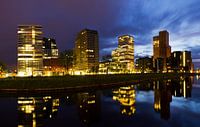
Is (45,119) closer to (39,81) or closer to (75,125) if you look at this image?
(75,125)

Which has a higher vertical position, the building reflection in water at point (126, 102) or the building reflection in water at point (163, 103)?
the building reflection in water at point (163, 103)

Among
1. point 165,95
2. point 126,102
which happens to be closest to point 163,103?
point 126,102

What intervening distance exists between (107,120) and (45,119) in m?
8.15

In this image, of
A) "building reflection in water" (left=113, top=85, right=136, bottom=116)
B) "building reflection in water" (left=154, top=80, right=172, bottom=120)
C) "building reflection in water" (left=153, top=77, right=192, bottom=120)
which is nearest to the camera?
"building reflection in water" (left=154, top=80, right=172, bottom=120)

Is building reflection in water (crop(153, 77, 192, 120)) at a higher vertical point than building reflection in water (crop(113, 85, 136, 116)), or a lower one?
higher

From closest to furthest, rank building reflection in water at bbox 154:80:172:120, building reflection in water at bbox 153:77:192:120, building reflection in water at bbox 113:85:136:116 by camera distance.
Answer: building reflection in water at bbox 154:80:172:120 < building reflection in water at bbox 153:77:192:120 < building reflection in water at bbox 113:85:136:116

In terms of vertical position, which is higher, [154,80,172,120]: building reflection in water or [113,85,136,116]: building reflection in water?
[154,80,172,120]: building reflection in water

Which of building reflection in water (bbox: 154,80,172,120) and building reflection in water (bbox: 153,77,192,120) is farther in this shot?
building reflection in water (bbox: 153,77,192,120)

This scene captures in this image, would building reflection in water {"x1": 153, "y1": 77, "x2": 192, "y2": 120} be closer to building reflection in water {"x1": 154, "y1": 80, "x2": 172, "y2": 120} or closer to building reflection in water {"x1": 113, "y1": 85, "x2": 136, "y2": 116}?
building reflection in water {"x1": 154, "y1": 80, "x2": 172, "y2": 120}

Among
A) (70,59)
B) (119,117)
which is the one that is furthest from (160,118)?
(70,59)

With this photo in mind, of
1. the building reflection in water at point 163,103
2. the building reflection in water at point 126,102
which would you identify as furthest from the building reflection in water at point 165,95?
the building reflection in water at point 126,102

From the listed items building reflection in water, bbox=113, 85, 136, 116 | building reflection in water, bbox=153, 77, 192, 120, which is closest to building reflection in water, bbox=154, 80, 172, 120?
building reflection in water, bbox=153, 77, 192, 120

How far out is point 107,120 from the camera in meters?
28.6

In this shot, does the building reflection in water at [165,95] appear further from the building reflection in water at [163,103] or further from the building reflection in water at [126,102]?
the building reflection in water at [126,102]
